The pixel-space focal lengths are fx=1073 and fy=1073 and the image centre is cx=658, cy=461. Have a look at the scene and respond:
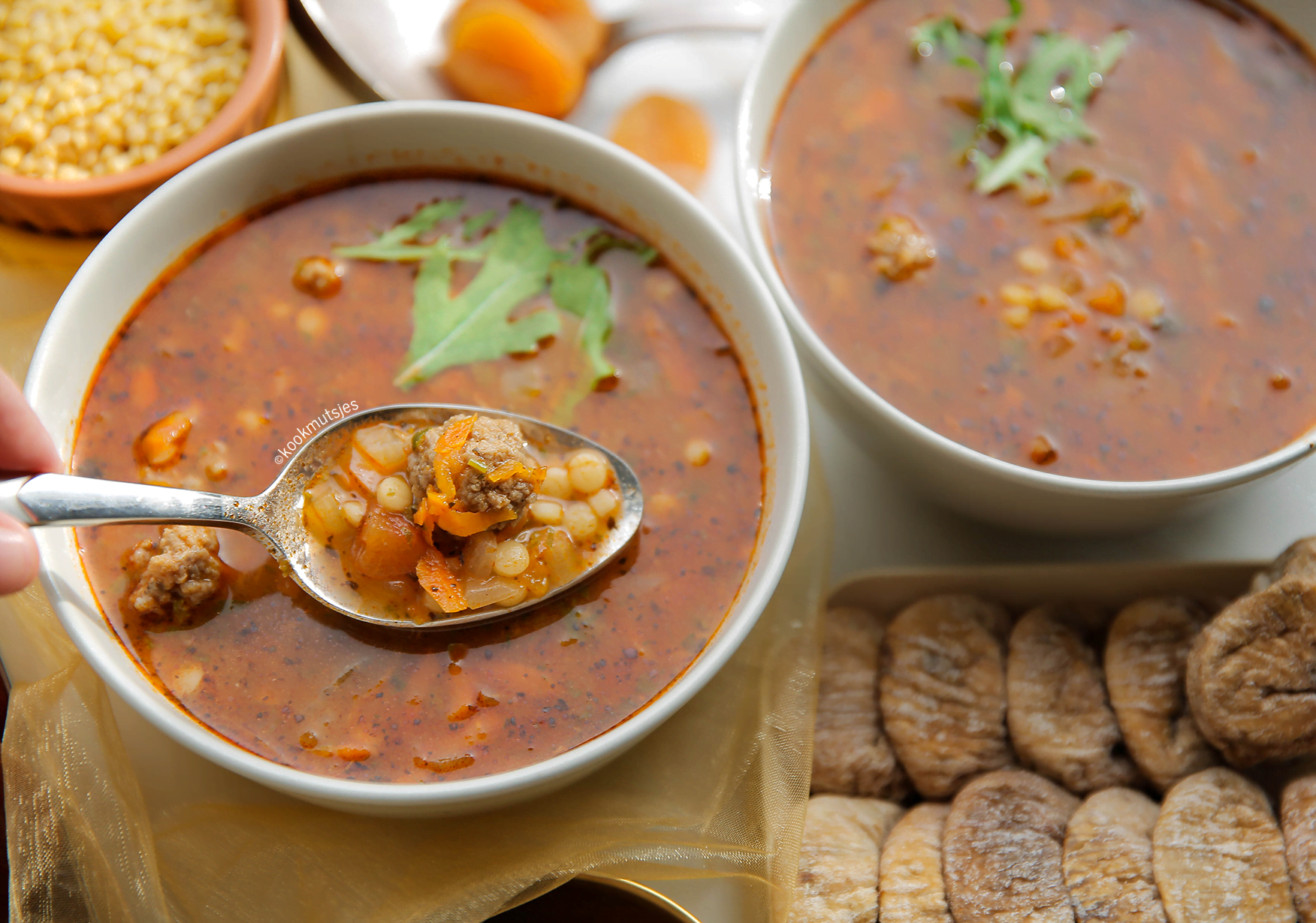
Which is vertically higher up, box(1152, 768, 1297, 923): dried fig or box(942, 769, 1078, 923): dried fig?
box(1152, 768, 1297, 923): dried fig

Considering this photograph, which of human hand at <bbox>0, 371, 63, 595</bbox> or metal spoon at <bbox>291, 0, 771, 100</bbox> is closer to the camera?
human hand at <bbox>0, 371, 63, 595</bbox>

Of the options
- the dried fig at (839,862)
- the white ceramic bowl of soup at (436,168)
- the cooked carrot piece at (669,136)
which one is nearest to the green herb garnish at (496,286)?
the white ceramic bowl of soup at (436,168)

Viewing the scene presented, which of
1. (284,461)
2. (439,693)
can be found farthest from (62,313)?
(439,693)

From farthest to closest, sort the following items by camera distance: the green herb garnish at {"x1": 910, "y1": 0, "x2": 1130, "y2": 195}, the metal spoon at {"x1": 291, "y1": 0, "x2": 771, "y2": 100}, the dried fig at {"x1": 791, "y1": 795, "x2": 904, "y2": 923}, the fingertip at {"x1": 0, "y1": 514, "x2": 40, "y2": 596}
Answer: the metal spoon at {"x1": 291, "y1": 0, "x2": 771, "y2": 100} → the green herb garnish at {"x1": 910, "y1": 0, "x2": 1130, "y2": 195} → the dried fig at {"x1": 791, "y1": 795, "x2": 904, "y2": 923} → the fingertip at {"x1": 0, "y1": 514, "x2": 40, "y2": 596}

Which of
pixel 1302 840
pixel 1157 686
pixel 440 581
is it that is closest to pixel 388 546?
pixel 440 581

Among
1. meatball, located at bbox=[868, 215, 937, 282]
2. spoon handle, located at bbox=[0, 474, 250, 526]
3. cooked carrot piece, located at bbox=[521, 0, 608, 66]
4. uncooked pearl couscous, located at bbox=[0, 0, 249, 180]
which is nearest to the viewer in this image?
spoon handle, located at bbox=[0, 474, 250, 526]

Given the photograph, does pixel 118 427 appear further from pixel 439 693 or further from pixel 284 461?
pixel 439 693

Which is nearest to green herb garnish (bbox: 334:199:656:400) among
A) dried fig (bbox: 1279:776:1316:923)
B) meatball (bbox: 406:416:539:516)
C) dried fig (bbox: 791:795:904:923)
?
meatball (bbox: 406:416:539:516)

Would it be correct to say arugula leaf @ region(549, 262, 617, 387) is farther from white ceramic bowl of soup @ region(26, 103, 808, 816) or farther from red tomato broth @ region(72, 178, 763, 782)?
white ceramic bowl of soup @ region(26, 103, 808, 816)
